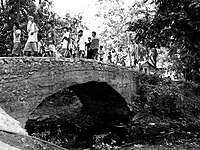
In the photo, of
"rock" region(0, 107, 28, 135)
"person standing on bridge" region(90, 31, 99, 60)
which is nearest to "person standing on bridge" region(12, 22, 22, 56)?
"person standing on bridge" region(90, 31, 99, 60)

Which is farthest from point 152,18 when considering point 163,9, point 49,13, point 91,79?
point 49,13

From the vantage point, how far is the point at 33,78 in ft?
27.2

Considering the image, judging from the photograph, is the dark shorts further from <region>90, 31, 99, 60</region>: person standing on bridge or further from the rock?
the rock

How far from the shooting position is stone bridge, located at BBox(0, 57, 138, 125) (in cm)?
764

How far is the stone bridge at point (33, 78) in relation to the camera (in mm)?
7641

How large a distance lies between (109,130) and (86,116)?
340 centimetres

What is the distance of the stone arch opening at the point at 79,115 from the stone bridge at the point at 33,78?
1.22m

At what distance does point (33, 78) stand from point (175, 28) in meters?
4.95

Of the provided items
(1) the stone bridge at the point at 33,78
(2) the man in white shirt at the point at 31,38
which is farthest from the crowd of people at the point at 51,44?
(1) the stone bridge at the point at 33,78

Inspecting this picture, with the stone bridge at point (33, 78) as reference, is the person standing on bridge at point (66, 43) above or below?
above

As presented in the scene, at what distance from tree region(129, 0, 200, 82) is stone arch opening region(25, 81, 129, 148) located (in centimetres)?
309

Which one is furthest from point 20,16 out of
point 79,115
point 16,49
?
point 16,49

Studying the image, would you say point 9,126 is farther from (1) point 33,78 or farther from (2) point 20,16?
(2) point 20,16

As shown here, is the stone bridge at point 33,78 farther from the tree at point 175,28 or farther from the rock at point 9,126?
the rock at point 9,126
